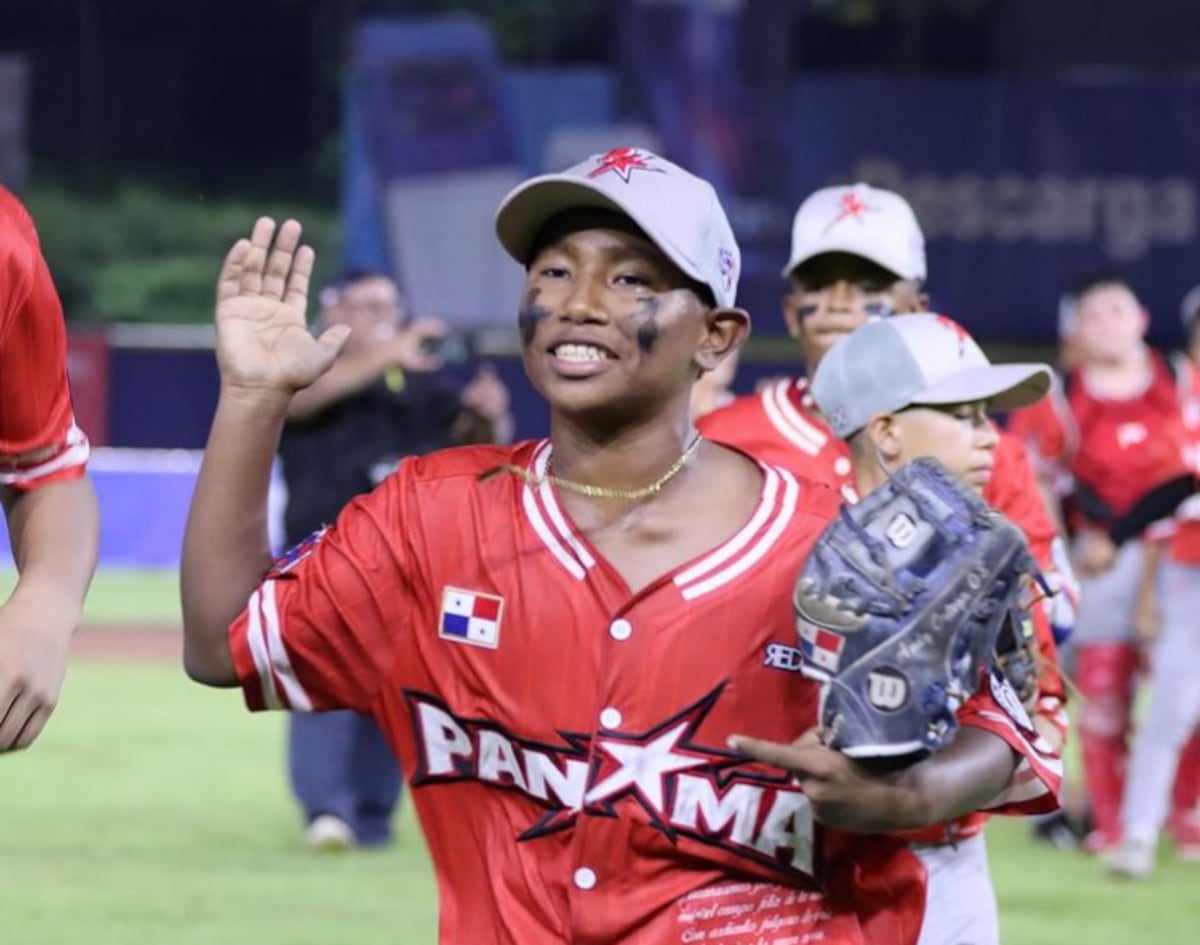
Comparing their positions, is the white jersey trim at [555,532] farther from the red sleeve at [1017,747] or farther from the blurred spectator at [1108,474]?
the blurred spectator at [1108,474]

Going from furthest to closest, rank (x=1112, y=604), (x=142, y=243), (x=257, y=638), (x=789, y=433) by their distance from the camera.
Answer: (x=142, y=243), (x=1112, y=604), (x=789, y=433), (x=257, y=638)

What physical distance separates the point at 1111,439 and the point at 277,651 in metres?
7.19

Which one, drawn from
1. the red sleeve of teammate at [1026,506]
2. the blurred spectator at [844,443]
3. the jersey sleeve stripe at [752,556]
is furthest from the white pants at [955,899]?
the jersey sleeve stripe at [752,556]

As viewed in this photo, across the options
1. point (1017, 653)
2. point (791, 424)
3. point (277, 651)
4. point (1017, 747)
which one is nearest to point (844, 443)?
point (791, 424)

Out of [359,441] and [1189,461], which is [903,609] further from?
[1189,461]

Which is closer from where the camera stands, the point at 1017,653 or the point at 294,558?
the point at 294,558

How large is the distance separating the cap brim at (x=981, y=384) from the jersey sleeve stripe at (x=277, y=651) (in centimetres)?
149

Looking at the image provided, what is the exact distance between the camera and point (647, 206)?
356 centimetres

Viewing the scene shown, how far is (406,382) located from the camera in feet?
33.3

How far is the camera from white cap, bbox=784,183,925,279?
19.2 ft

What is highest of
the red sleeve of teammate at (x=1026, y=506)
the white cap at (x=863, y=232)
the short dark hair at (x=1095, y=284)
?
the white cap at (x=863, y=232)

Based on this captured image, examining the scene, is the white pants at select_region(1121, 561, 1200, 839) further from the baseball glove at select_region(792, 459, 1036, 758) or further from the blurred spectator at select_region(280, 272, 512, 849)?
the baseball glove at select_region(792, 459, 1036, 758)

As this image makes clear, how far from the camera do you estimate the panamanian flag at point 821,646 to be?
130 inches

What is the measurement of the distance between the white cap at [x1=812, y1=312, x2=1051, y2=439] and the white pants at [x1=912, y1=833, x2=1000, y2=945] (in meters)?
0.94
